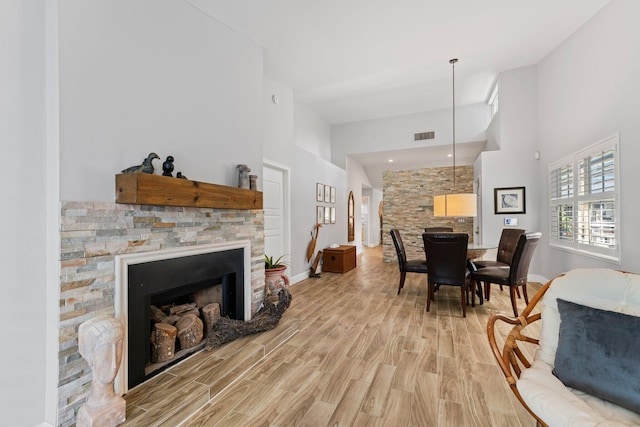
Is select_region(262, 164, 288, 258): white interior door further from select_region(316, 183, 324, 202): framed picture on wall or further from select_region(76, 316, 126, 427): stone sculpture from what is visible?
select_region(76, 316, 126, 427): stone sculpture

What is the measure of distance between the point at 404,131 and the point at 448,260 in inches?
154

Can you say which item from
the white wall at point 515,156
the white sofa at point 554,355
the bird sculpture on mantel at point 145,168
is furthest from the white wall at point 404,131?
the bird sculpture on mantel at point 145,168

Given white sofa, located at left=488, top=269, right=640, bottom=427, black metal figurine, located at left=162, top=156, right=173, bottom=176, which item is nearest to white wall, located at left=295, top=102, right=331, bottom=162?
black metal figurine, located at left=162, top=156, right=173, bottom=176

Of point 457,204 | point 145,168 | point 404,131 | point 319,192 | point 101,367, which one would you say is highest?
point 404,131

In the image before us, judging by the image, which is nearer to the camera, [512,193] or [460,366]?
[460,366]

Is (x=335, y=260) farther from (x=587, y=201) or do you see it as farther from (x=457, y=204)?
(x=587, y=201)

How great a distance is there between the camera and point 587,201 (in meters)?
3.36

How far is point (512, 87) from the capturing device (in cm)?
463

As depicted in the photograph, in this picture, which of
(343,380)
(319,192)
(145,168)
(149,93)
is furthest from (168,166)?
(319,192)

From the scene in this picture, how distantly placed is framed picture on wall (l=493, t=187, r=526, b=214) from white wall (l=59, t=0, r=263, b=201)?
14.3 ft

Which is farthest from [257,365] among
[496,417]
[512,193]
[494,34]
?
[512,193]

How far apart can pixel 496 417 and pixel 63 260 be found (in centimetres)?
262

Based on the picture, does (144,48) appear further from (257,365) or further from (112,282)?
(257,365)

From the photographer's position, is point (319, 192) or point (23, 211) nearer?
point (23, 211)
